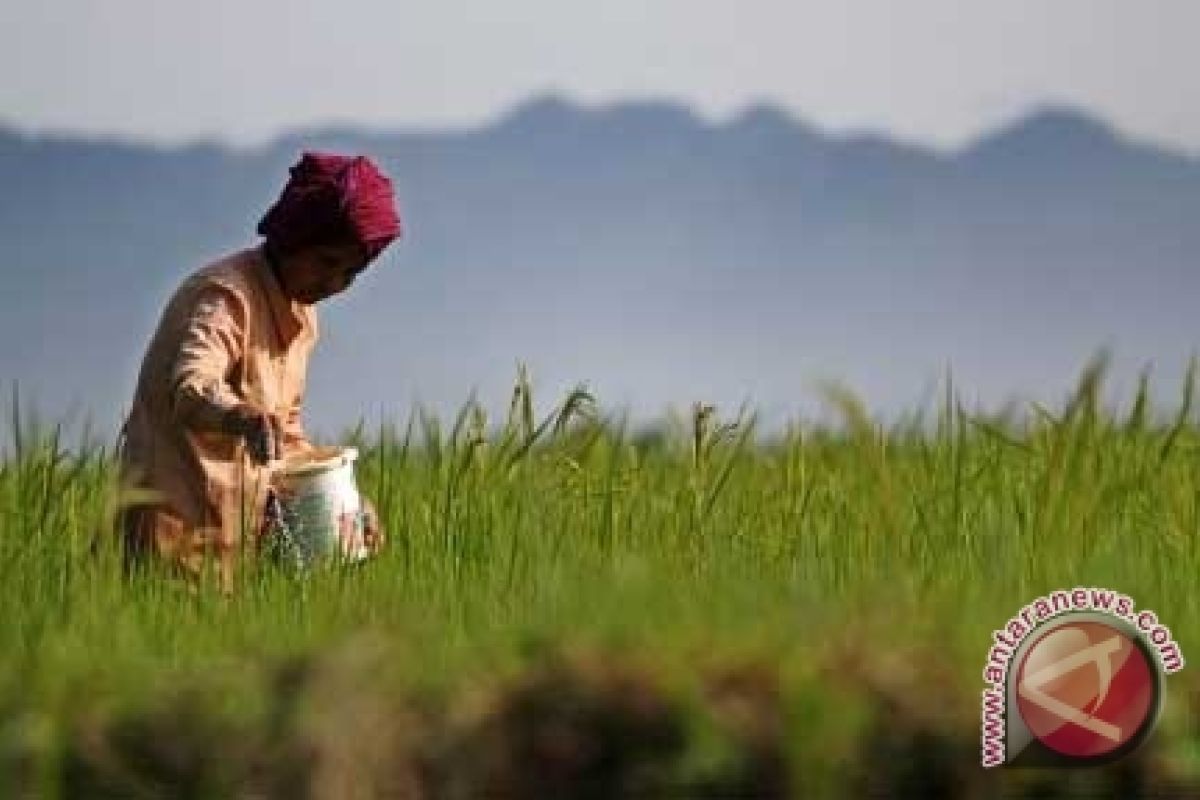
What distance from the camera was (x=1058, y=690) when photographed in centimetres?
301

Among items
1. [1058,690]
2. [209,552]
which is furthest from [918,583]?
[209,552]

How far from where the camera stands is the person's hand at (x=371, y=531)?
418cm

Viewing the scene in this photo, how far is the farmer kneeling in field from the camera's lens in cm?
405

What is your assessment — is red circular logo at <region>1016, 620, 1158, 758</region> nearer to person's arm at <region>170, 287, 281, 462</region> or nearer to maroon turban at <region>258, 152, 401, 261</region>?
person's arm at <region>170, 287, 281, 462</region>

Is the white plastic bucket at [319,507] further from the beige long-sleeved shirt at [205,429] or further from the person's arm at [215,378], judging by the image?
the person's arm at [215,378]

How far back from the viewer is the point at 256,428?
Answer: 12.6 ft

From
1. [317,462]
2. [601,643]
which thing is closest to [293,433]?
[317,462]

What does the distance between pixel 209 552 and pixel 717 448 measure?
1.11 metres

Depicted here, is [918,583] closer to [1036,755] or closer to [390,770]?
[1036,755]

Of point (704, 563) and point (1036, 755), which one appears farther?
point (704, 563)

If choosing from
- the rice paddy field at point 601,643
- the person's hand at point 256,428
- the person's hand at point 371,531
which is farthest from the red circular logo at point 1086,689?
the person's hand at point 371,531

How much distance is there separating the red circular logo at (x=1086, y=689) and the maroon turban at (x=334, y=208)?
1.43m

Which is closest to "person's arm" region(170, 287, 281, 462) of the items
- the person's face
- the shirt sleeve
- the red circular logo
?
the shirt sleeve

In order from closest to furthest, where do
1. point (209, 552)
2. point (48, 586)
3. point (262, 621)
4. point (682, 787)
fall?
1. point (682, 787)
2. point (262, 621)
3. point (48, 586)
4. point (209, 552)
